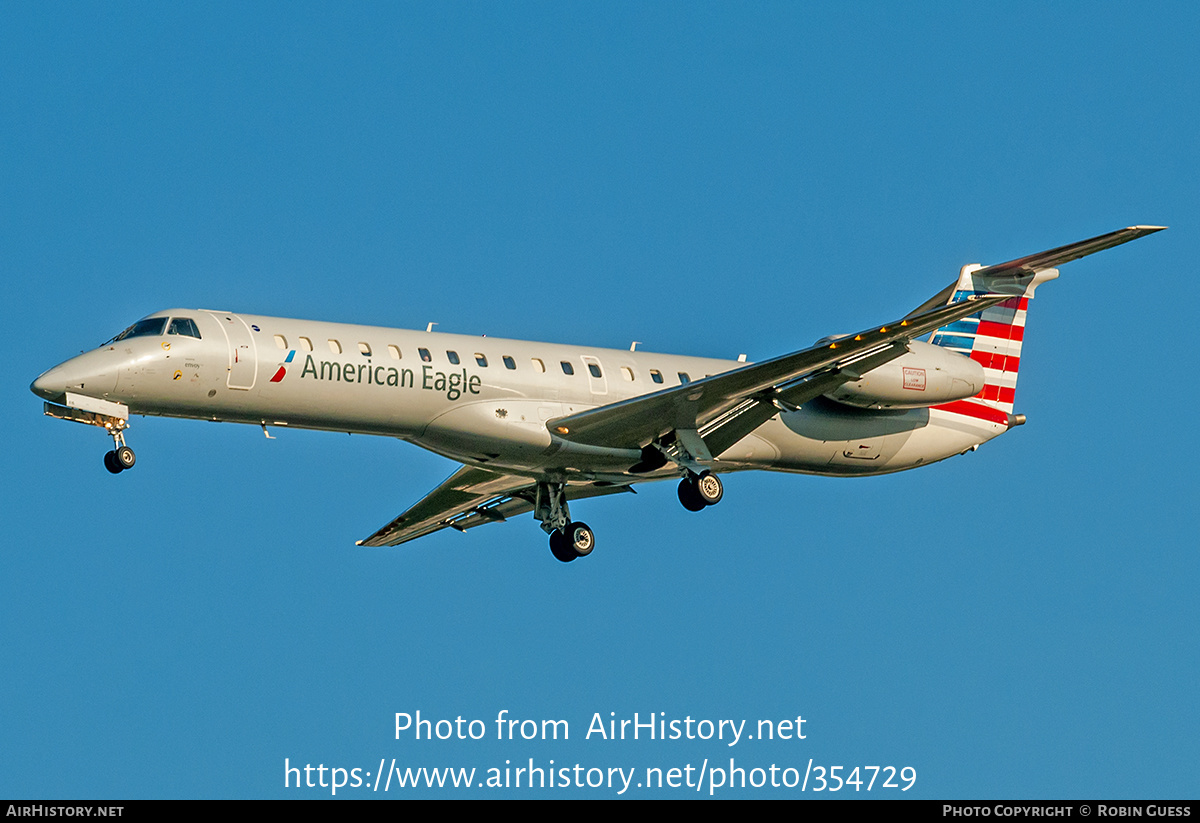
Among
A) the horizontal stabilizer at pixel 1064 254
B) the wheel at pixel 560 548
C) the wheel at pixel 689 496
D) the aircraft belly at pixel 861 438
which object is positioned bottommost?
the wheel at pixel 560 548

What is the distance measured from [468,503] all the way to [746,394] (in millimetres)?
6932

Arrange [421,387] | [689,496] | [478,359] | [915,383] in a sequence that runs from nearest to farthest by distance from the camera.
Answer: [421,387], [478,359], [689,496], [915,383]

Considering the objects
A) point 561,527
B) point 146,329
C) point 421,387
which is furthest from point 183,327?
point 561,527

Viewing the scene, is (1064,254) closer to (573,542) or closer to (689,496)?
(689,496)

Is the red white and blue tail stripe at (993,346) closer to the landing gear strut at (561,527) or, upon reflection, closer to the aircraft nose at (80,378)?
the landing gear strut at (561,527)

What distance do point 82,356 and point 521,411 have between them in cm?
701

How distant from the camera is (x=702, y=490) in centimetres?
2806

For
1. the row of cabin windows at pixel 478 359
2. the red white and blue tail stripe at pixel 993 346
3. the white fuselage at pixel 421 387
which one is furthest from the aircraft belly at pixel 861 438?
the row of cabin windows at pixel 478 359

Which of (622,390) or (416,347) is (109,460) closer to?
(416,347)

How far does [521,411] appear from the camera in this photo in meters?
27.5

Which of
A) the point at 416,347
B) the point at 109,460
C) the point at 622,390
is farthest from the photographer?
the point at 622,390

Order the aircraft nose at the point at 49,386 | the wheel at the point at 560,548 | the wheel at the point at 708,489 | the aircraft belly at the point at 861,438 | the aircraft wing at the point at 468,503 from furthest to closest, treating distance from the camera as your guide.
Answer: the aircraft wing at the point at 468,503 → the aircraft belly at the point at 861,438 → the wheel at the point at 560,548 → the wheel at the point at 708,489 → the aircraft nose at the point at 49,386

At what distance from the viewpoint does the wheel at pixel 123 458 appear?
24.8 meters

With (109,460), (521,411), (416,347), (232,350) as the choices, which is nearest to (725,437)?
(521,411)
